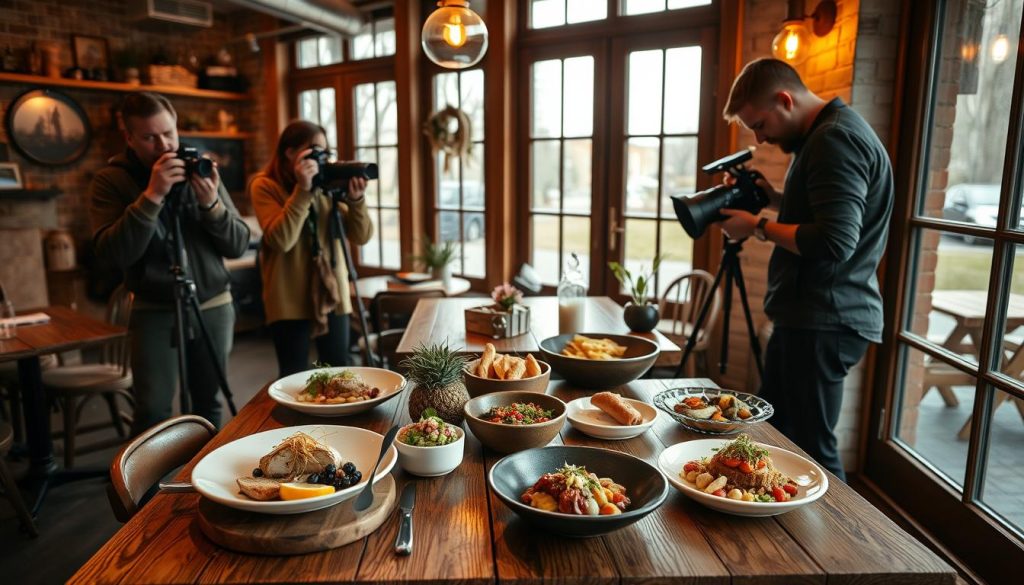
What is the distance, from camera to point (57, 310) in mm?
3062

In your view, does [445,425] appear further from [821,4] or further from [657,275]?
[657,275]

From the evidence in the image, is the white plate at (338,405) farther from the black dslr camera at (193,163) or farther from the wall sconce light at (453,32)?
the wall sconce light at (453,32)

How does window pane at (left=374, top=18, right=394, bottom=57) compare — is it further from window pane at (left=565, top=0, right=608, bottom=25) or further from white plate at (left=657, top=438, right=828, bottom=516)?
white plate at (left=657, top=438, right=828, bottom=516)

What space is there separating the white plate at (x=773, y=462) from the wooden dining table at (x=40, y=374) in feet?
7.41

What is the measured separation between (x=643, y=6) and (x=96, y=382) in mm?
3390

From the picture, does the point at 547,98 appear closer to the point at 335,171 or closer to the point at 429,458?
the point at 335,171

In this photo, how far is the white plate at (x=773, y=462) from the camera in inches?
41.0

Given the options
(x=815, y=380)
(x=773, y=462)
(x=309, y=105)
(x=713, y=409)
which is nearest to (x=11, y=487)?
(x=713, y=409)

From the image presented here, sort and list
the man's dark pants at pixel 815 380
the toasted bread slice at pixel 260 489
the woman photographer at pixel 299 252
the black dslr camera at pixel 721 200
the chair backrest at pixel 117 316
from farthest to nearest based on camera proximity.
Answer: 1. the chair backrest at pixel 117 316
2. the woman photographer at pixel 299 252
3. the black dslr camera at pixel 721 200
4. the man's dark pants at pixel 815 380
5. the toasted bread slice at pixel 260 489

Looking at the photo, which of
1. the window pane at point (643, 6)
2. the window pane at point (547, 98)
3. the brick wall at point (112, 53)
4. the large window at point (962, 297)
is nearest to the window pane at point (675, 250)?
the window pane at point (547, 98)

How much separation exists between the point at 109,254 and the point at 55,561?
1.08 meters

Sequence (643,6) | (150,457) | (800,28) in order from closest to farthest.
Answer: (150,457), (800,28), (643,6)

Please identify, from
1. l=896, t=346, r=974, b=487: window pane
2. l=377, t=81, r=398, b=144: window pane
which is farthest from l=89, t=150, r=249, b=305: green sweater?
l=377, t=81, r=398, b=144: window pane

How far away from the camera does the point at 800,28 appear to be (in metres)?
2.78
